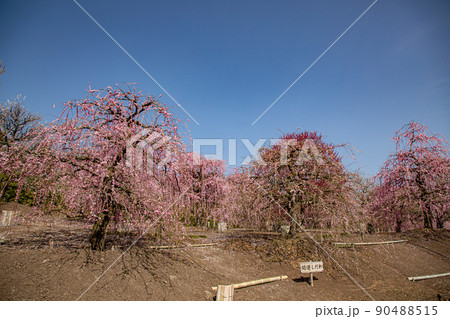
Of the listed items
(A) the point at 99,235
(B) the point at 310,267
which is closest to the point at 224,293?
(B) the point at 310,267

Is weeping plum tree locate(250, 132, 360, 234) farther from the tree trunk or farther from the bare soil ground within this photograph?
the tree trunk

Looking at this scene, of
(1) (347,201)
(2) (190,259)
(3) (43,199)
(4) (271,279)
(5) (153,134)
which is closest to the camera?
(3) (43,199)

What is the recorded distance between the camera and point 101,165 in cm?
534

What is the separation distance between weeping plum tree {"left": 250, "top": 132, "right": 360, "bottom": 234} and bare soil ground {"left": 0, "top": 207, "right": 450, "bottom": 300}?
1123mm

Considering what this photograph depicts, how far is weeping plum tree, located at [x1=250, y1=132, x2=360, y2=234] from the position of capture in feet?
26.5

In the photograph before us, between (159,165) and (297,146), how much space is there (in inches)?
206

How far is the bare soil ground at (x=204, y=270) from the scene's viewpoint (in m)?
4.61

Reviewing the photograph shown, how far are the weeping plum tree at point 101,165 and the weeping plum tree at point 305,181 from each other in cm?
433

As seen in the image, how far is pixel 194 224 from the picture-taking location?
62.1ft

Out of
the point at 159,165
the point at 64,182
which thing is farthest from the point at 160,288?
the point at 64,182

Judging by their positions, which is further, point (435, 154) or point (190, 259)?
point (435, 154)

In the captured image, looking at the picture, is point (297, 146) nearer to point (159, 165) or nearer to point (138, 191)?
point (159, 165)

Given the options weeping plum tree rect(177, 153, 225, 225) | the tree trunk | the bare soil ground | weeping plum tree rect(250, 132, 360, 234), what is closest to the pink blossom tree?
weeping plum tree rect(250, 132, 360, 234)

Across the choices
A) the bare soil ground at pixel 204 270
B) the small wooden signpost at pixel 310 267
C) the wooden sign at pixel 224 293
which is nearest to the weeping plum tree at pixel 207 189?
the bare soil ground at pixel 204 270
